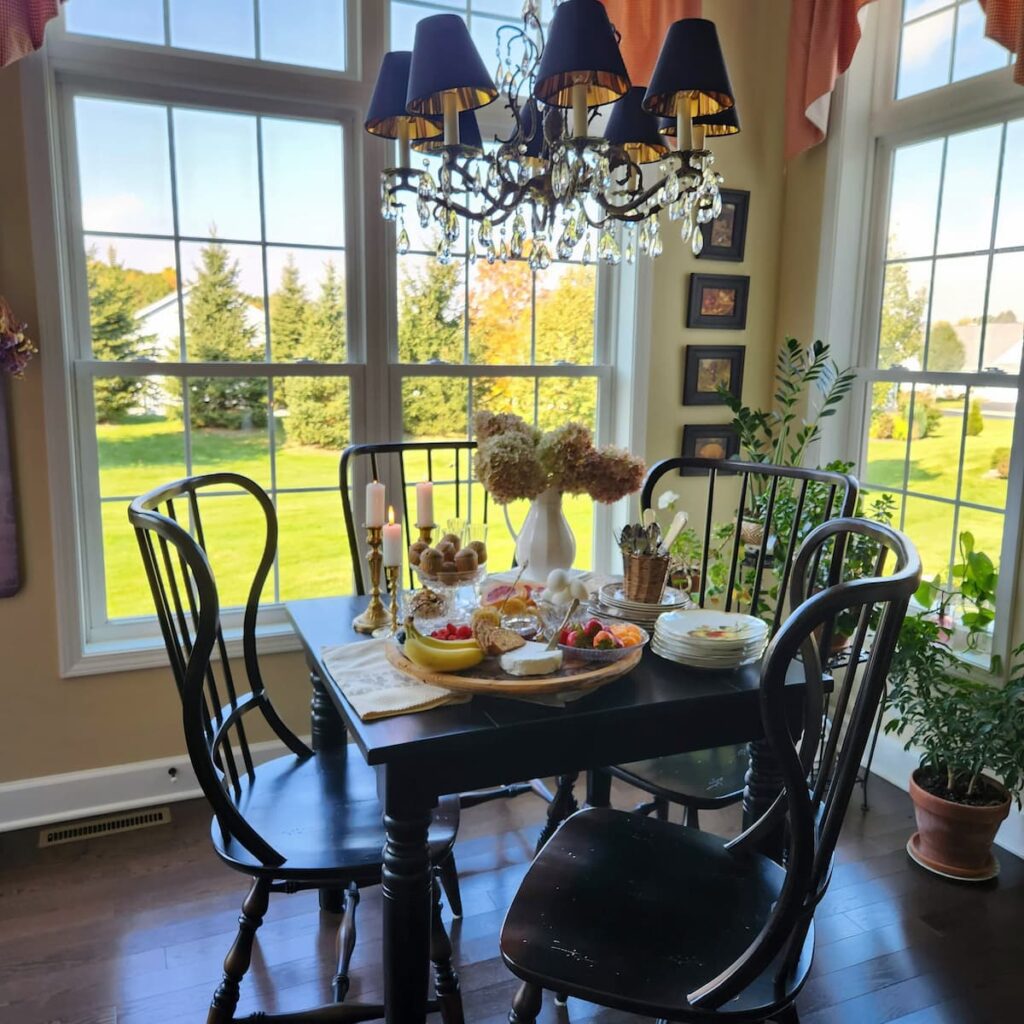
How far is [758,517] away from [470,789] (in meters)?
1.76

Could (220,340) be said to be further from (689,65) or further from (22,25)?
(689,65)

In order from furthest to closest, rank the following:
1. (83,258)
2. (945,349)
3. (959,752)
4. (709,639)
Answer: (945,349)
(83,258)
(959,752)
(709,639)

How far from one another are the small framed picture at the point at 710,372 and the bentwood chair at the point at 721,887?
175cm

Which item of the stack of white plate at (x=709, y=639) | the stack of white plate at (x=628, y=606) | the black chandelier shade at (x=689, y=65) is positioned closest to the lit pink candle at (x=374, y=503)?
the stack of white plate at (x=628, y=606)

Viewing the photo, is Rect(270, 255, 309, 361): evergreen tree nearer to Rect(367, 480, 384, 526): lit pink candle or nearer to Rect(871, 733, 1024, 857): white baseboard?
Rect(367, 480, 384, 526): lit pink candle

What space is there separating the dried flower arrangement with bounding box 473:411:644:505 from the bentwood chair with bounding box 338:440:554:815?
594 mm

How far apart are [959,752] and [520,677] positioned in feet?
4.76

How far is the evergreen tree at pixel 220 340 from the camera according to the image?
258 cm

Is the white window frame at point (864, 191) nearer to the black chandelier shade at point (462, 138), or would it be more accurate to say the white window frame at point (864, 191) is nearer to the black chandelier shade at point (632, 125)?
the black chandelier shade at point (632, 125)

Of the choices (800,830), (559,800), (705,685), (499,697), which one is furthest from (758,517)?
(800,830)

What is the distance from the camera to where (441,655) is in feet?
4.66

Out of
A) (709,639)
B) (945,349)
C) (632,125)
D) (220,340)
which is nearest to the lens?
(709,639)

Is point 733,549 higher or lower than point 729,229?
lower

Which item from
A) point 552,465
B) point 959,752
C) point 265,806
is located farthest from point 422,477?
point 959,752
